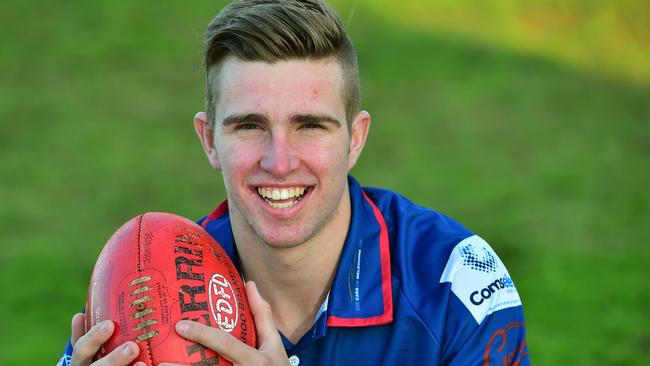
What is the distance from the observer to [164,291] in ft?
9.54

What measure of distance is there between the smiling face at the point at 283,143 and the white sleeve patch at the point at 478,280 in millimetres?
472

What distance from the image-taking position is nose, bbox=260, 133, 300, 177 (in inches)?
124

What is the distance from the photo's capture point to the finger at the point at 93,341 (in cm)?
285

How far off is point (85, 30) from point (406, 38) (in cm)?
432

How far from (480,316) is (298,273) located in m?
0.67

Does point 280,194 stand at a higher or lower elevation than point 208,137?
lower

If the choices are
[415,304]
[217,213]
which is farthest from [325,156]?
[217,213]

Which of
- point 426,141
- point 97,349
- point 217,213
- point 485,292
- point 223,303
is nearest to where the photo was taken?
point 97,349

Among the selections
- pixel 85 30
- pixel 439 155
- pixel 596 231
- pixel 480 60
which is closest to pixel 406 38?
pixel 480 60

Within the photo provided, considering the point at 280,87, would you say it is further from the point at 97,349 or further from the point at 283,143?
the point at 97,349

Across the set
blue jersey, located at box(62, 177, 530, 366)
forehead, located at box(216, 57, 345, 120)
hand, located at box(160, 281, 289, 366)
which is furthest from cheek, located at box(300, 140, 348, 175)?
hand, located at box(160, 281, 289, 366)

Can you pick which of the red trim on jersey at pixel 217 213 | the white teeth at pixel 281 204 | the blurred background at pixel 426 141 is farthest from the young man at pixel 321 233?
the blurred background at pixel 426 141

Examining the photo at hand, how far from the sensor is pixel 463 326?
3.28 meters

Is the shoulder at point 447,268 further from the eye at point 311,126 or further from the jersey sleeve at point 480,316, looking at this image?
the eye at point 311,126
